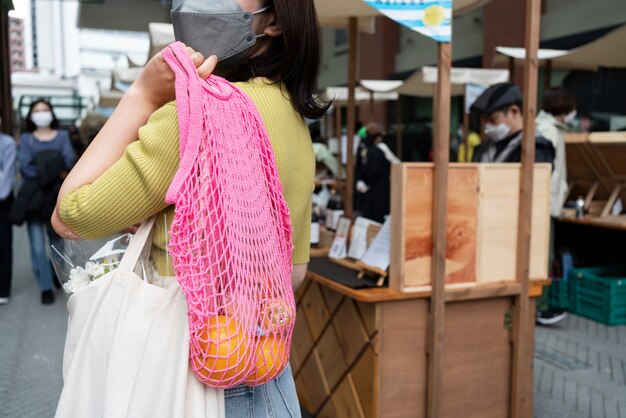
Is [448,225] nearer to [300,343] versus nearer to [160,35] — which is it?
[300,343]

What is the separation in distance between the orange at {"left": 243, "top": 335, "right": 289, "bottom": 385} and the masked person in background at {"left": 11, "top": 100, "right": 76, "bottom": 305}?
5174mm

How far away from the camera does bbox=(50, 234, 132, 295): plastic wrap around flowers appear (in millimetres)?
1323

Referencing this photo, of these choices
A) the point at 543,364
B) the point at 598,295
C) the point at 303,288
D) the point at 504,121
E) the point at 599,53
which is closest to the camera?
the point at 303,288

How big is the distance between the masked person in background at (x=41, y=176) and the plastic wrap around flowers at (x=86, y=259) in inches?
192

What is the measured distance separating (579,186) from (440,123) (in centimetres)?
477

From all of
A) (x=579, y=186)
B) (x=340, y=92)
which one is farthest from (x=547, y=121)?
(x=340, y=92)

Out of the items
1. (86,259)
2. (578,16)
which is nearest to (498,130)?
(86,259)

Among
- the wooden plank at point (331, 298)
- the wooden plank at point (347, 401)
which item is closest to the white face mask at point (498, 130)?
the wooden plank at point (331, 298)

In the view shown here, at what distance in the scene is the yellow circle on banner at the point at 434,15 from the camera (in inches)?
113

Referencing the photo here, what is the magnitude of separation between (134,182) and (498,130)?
3.78 metres

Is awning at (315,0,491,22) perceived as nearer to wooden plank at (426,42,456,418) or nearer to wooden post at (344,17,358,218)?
wooden post at (344,17,358,218)

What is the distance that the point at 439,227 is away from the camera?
2961mm

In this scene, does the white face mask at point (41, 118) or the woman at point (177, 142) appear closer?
the woman at point (177, 142)

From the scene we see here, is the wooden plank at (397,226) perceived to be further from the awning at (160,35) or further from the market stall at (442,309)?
the awning at (160,35)
